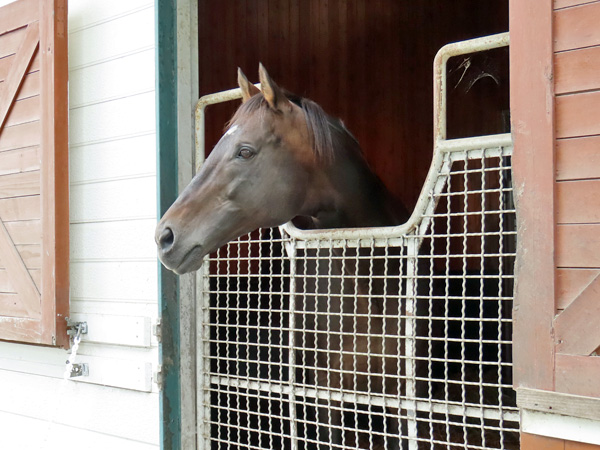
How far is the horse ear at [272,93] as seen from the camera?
6.57ft

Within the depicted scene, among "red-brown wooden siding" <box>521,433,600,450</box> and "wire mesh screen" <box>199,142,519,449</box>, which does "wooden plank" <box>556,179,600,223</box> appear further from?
"red-brown wooden siding" <box>521,433,600,450</box>

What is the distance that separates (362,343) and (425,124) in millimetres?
3294

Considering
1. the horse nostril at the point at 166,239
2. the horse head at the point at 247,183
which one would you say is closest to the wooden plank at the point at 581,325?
the horse head at the point at 247,183

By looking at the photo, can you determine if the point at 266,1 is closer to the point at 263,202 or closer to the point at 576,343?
the point at 263,202

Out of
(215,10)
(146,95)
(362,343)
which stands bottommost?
(362,343)

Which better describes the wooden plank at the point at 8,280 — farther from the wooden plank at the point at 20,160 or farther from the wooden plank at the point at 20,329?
the wooden plank at the point at 20,160

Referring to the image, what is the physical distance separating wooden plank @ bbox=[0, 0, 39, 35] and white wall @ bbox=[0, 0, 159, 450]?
0.16 metres

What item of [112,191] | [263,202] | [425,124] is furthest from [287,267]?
[425,124]

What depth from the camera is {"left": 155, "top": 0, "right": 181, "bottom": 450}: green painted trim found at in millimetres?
2271

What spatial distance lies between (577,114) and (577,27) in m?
0.19

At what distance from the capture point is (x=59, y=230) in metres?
2.55

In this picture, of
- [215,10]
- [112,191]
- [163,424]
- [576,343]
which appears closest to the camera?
[576,343]

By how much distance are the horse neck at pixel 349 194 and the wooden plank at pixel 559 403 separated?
101cm

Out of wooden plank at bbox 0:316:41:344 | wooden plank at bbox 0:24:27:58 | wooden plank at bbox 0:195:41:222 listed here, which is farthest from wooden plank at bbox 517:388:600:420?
wooden plank at bbox 0:24:27:58
